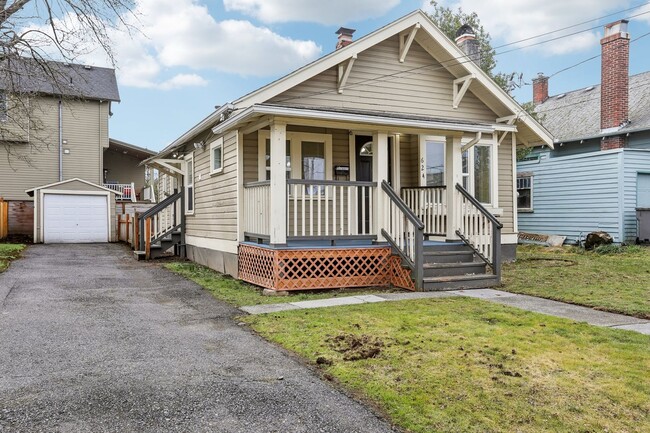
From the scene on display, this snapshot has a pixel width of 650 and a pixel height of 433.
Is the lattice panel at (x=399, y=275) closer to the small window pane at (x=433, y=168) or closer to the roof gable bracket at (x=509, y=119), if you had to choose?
the small window pane at (x=433, y=168)

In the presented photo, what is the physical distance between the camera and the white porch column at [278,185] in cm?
838

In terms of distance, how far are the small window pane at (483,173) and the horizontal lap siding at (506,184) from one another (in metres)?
0.62

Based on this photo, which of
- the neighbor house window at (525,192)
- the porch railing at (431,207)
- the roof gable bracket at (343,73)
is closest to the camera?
the roof gable bracket at (343,73)

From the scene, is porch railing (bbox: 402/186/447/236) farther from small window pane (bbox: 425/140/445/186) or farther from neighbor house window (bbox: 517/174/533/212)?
neighbor house window (bbox: 517/174/533/212)

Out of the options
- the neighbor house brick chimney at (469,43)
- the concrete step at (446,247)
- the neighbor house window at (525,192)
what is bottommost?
the concrete step at (446,247)

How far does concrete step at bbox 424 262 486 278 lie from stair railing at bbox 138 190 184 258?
27.2 feet

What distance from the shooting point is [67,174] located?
23438 millimetres

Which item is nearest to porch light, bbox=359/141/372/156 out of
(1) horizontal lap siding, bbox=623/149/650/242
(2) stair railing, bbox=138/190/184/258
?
(2) stair railing, bbox=138/190/184/258

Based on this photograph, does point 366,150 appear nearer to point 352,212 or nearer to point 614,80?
point 352,212

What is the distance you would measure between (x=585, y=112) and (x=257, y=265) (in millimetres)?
18040

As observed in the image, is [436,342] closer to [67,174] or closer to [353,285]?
[353,285]

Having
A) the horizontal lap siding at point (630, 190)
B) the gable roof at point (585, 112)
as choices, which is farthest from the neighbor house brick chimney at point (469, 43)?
the gable roof at point (585, 112)

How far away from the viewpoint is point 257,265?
9000 mm

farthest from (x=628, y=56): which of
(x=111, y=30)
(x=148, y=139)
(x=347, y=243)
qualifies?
(x=148, y=139)
